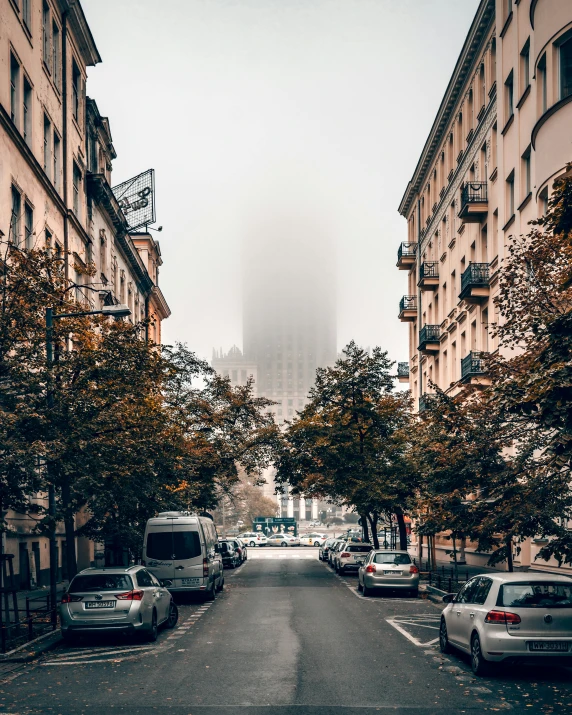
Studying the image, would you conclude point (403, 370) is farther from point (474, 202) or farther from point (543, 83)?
point (543, 83)

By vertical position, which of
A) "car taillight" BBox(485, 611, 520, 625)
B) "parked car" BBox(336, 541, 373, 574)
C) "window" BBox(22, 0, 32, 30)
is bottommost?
"parked car" BBox(336, 541, 373, 574)

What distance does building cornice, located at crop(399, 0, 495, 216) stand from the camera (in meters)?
39.2

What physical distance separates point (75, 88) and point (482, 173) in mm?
17669

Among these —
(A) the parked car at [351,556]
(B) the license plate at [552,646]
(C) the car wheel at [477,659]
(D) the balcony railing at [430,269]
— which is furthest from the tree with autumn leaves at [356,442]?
(B) the license plate at [552,646]

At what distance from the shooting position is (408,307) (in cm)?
6116

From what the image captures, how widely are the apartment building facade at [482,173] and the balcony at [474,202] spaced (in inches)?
1.9

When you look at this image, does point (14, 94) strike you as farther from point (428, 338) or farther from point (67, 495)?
point (428, 338)

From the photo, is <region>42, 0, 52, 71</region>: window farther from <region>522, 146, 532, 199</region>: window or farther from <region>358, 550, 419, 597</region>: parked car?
<region>358, 550, 419, 597</region>: parked car

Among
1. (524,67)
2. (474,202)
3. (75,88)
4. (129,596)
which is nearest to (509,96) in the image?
(524,67)

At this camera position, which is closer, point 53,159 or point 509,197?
point 53,159

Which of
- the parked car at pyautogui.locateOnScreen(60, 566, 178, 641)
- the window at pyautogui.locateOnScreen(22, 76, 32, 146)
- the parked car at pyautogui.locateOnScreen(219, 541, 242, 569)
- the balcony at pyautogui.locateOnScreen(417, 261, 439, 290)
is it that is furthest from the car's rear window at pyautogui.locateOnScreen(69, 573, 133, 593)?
the balcony at pyautogui.locateOnScreen(417, 261, 439, 290)

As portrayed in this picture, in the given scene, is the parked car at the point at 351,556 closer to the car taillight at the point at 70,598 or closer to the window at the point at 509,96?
the window at the point at 509,96

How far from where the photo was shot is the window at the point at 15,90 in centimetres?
2947

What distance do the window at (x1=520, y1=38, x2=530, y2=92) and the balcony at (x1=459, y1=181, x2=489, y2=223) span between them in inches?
300
